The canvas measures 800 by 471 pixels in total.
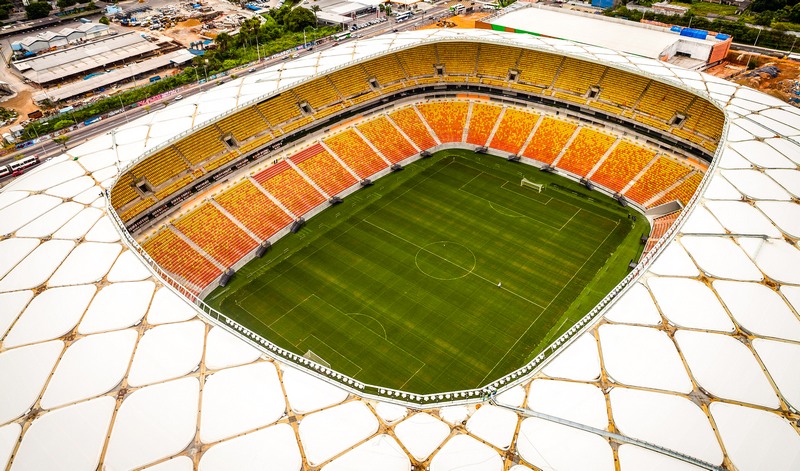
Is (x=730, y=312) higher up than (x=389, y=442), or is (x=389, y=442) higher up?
(x=730, y=312)

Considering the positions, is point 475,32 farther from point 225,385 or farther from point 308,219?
point 225,385

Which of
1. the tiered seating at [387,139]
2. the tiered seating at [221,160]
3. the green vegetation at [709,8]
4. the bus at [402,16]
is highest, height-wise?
the green vegetation at [709,8]

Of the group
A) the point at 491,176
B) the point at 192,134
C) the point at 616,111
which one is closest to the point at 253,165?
the point at 192,134

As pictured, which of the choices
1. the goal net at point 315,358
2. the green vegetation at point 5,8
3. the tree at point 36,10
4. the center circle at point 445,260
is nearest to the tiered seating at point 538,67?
the center circle at point 445,260

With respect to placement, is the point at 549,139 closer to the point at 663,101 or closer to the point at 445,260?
the point at 663,101

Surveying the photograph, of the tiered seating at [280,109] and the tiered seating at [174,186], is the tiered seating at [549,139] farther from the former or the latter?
the tiered seating at [174,186]

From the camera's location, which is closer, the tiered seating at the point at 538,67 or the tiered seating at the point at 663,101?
the tiered seating at the point at 663,101
